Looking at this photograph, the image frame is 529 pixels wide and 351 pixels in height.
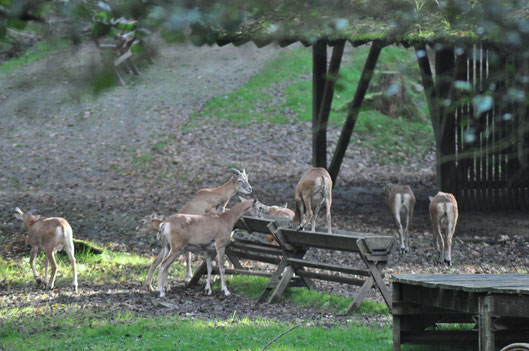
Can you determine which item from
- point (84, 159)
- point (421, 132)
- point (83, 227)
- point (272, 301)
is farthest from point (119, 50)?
point (421, 132)

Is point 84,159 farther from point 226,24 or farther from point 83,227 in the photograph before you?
point 226,24

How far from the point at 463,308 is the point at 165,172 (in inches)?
603

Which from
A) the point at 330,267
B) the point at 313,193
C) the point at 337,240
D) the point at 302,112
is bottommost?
the point at 330,267

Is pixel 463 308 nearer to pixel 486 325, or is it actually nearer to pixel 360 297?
pixel 486 325

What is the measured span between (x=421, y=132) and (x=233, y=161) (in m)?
8.94

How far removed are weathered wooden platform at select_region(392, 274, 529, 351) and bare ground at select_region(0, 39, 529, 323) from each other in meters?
2.06

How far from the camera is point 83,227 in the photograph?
1450cm

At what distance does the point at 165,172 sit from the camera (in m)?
20.9

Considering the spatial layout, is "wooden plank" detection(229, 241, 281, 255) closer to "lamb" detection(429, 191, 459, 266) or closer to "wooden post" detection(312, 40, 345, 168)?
"wooden post" detection(312, 40, 345, 168)

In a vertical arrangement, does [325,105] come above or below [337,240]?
above

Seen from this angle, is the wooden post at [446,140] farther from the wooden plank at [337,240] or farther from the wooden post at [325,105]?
the wooden plank at [337,240]

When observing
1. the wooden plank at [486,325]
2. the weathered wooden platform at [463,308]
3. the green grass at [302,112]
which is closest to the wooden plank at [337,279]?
the weathered wooden platform at [463,308]

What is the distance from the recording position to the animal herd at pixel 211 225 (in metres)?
9.93

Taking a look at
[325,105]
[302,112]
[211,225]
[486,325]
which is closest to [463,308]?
[486,325]
